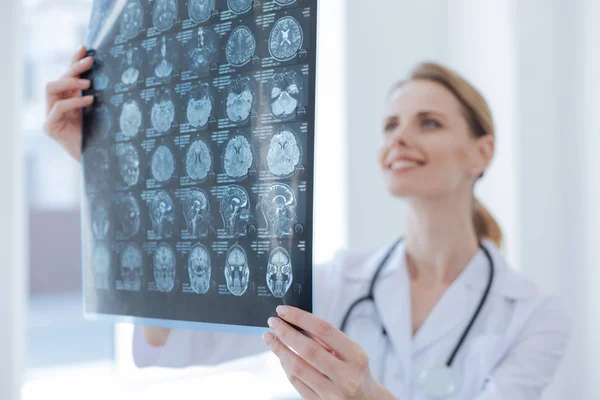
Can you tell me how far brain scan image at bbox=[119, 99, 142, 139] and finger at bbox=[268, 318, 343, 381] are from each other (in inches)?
13.6

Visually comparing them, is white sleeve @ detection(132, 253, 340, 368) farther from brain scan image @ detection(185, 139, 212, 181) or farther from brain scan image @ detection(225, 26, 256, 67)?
brain scan image @ detection(225, 26, 256, 67)

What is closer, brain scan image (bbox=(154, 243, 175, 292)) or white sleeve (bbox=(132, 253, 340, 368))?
brain scan image (bbox=(154, 243, 175, 292))

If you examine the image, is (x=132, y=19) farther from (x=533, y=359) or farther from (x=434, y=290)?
(x=533, y=359)

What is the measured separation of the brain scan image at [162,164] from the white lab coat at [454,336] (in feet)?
1.00

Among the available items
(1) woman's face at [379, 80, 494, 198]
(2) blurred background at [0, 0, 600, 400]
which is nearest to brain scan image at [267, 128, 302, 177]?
(1) woman's face at [379, 80, 494, 198]

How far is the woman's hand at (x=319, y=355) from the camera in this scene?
0.68 meters

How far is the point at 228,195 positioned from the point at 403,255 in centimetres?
65

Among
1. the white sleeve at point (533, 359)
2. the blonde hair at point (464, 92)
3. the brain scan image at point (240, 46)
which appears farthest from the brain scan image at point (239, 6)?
the white sleeve at point (533, 359)

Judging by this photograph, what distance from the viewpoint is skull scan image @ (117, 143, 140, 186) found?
2.84 feet

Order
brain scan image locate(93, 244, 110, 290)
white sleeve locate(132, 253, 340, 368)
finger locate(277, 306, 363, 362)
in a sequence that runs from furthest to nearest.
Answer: white sleeve locate(132, 253, 340, 368) → brain scan image locate(93, 244, 110, 290) → finger locate(277, 306, 363, 362)

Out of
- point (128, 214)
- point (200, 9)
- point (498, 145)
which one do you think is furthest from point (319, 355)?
point (498, 145)

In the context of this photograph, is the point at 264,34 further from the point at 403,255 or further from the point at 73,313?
the point at 73,313

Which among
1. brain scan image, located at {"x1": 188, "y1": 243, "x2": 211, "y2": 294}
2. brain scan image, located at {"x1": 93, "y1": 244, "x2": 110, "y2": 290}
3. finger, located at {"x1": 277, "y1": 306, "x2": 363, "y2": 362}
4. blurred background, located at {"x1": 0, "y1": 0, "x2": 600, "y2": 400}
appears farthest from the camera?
blurred background, located at {"x1": 0, "y1": 0, "x2": 600, "y2": 400}

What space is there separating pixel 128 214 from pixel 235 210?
0.64 feet
